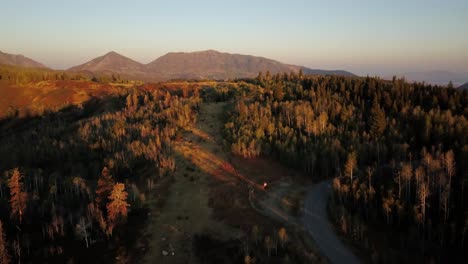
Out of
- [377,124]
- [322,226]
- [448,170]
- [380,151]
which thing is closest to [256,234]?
[322,226]

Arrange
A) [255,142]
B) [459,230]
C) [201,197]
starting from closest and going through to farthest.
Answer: [459,230] < [201,197] < [255,142]

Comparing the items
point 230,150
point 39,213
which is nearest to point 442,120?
point 230,150

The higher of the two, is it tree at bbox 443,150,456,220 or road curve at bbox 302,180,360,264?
tree at bbox 443,150,456,220

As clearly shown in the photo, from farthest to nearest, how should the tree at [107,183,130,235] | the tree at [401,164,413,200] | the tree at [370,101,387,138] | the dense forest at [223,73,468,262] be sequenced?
1. the tree at [370,101,387,138]
2. the tree at [401,164,413,200]
3. the tree at [107,183,130,235]
4. the dense forest at [223,73,468,262]

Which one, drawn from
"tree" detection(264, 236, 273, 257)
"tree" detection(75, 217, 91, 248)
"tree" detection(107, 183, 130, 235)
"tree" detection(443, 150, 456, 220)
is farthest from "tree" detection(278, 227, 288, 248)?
"tree" detection(75, 217, 91, 248)

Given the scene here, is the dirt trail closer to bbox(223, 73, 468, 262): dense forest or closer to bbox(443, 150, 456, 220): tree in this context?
bbox(223, 73, 468, 262): dense forest

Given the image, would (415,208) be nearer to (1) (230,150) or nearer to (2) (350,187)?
(2) (350,187)
